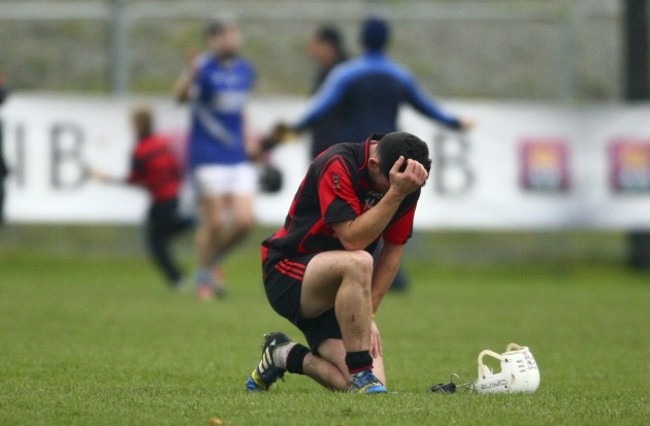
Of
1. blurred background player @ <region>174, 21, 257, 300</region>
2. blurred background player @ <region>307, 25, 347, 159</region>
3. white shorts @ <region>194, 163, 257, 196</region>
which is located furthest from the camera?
white shorts @ <region>194, 163, 257, 196</region>

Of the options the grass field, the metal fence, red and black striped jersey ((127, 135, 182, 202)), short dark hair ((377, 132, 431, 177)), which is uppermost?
the metal fence

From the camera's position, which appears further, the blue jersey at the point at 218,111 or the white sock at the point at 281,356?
the blue jersey at the point at 218,111

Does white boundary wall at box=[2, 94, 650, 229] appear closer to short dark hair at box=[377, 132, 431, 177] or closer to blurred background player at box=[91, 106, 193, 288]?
blurred background player at box=[91, 106, 193, 288]

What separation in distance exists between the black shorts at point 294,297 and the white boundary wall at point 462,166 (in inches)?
361

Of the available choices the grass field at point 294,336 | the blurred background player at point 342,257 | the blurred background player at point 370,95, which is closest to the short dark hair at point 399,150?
the blurred background player at point 342,257

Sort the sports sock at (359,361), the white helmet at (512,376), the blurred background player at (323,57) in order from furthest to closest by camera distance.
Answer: the blurred background player at (323,57), the white helmet at (512,376), the sports sock at (359,361)

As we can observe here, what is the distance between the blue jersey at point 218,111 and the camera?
12883mm

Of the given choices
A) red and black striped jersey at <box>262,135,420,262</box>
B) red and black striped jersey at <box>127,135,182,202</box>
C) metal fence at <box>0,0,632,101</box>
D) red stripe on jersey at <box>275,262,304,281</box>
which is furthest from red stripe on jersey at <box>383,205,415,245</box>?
metal fence at <box>0,0,632,101</box>

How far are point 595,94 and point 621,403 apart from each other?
11.9 meters

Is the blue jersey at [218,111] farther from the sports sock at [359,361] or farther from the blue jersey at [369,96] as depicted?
the sports sock at [359,361]

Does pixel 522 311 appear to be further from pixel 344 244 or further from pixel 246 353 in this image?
pixel 344 244

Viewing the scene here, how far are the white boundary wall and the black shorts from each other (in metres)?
9.16

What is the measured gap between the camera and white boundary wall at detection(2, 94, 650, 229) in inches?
613

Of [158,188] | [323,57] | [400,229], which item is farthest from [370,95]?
[400,229]
